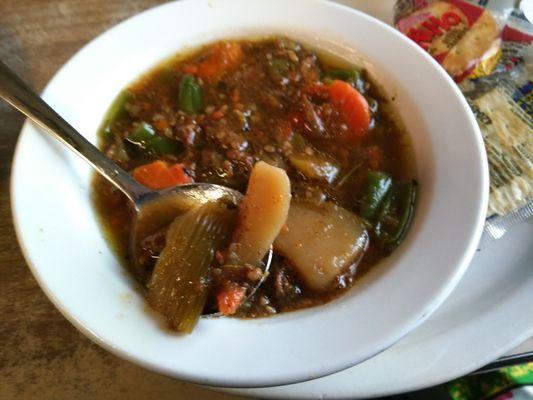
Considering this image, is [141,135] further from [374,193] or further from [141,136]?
[374,193]

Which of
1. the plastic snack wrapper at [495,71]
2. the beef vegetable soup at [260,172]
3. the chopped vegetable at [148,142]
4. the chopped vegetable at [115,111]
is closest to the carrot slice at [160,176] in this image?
the beef vegetable soup at [260,172]

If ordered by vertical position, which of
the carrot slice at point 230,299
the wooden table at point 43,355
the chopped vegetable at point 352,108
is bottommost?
the wooden table at point 43,355

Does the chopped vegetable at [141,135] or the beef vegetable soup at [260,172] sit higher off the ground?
Answer: the beef vegetable soup at [260,172]

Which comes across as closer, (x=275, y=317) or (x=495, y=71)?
(x=275, y=317)

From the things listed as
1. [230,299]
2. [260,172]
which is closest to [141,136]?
[260,172]

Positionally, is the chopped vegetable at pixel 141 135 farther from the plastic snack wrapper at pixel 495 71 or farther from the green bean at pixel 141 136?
the plastic snack wrapper at pixel 495 71

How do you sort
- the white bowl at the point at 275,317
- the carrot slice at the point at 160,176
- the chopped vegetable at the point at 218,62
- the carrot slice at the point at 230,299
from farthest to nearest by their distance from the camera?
the chopped vegetable at the point at 218,62, the carrot slice at the point at 160,176, the carrot slice at the point at 230,299, the white bowl at the point at 275,317
